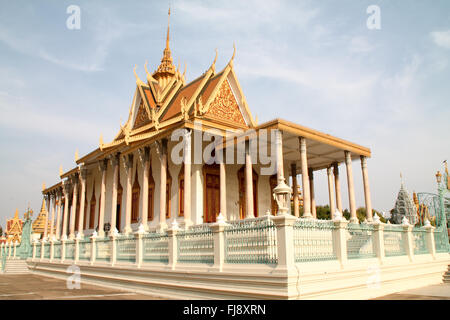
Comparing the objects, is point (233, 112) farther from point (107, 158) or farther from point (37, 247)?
point (37, 247)

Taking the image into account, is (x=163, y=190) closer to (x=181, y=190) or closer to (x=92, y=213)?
(x=181, y=190)

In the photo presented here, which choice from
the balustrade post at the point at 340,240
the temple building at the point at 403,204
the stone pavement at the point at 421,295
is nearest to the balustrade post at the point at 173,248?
the balustrade post at the point at 340,240

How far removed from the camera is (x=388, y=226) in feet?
33.1

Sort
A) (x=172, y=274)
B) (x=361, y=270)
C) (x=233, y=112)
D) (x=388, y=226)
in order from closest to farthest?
(x=361, y=270) < (x=172, y=274) < (x=388, y=226) < (x=233, y=112)

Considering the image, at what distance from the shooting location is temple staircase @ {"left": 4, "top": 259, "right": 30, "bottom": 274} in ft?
66.3

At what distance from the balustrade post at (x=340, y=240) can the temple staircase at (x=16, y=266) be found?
733 inches

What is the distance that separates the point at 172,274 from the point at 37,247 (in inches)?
553

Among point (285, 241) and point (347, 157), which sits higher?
point (347, 157)

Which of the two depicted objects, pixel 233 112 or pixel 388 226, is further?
pixel 233 112

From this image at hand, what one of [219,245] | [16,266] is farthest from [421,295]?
[16,266]

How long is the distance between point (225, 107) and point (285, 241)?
10.1m

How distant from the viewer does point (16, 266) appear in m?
20.7
